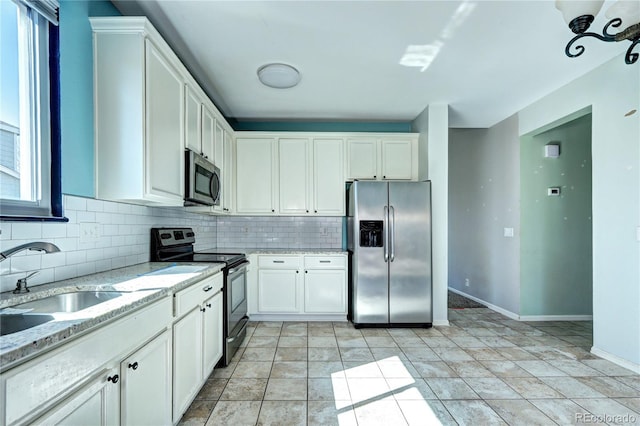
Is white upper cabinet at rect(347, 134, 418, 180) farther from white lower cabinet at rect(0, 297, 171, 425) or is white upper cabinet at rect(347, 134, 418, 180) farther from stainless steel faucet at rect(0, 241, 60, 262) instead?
stainless steel faucet at rect(0, 241, 60, 262)

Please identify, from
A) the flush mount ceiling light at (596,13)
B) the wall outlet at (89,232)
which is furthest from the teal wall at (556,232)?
the wall outlet at (89,232)

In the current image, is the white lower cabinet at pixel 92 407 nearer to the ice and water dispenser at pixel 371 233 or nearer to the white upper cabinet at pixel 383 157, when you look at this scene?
the ice and water dispenser at pixel 371 233

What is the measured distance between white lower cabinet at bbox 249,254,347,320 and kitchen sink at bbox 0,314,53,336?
268cm

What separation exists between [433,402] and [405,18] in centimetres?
259

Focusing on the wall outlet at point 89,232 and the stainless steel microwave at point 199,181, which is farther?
the stainless steel microwave at point 199,181

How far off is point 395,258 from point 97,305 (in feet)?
9.65

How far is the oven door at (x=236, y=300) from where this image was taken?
2.59m

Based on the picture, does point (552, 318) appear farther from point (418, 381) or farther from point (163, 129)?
point (163, 129)

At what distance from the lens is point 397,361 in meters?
2.68

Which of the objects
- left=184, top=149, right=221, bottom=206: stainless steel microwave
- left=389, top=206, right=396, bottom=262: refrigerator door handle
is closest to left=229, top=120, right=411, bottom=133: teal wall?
left=389, top=206, right=396, bottom=262: refrigerator door handle

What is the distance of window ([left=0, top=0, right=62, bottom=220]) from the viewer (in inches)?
54.9

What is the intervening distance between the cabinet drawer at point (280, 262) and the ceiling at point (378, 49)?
186cm

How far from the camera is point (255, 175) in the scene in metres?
4.06

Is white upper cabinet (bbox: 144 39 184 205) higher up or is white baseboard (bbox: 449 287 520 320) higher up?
white upper cabinet (bbox: 144 39 184 205)
